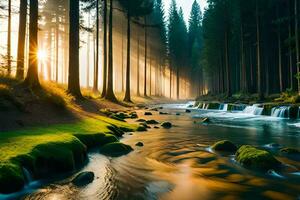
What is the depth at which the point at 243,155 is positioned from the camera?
940 cm

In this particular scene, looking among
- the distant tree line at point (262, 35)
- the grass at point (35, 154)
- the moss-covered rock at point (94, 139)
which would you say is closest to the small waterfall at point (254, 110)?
the distant tree line at point (262, 35)

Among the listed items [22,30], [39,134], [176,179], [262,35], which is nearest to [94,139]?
[39,134]

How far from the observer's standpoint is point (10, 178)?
6.61 meters

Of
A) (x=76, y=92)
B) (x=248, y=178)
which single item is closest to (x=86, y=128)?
(x=248, y=178)

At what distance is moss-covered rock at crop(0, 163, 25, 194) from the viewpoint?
6.47 metres

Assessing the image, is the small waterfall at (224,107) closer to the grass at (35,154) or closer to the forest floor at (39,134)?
the forest floor at (39,134)

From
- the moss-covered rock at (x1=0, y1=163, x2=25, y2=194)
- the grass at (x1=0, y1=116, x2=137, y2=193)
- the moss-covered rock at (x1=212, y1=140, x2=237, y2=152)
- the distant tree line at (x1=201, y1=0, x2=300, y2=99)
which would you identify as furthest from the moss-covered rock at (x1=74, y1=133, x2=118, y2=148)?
the distant tree line at (x1=201, y1=0, x2=300, y2=99)

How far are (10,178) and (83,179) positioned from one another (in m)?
1.47

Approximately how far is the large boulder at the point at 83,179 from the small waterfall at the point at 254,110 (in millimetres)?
22164

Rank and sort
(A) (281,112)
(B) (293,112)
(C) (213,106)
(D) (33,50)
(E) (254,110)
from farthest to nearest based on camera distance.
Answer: (C) (213,106), (E) (254,110), (A) (281,112), (B) (293,112), (D) (33,50)

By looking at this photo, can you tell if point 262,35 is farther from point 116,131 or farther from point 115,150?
point 115,150

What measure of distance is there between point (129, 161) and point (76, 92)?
44.6 ft

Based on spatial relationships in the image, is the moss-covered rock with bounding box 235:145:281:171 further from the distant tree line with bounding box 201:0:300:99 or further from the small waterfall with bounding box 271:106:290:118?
the distant tree line with bounding box 201:0:300:99

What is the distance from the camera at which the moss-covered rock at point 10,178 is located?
647cm
